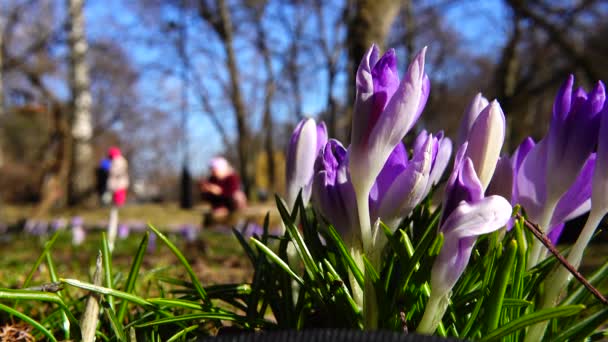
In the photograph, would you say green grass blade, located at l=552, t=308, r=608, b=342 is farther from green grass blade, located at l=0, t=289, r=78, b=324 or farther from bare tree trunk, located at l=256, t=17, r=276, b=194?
bare tree trunk, located at l=256, t=17, r=276, b=194

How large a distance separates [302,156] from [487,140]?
391mm

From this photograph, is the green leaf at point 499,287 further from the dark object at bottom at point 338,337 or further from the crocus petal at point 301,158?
the crocus petal at point 301,158

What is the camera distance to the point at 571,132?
0.87 meters

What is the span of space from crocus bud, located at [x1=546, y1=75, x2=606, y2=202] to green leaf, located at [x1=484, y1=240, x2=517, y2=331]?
18 centimetres

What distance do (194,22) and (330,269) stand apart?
18148mm

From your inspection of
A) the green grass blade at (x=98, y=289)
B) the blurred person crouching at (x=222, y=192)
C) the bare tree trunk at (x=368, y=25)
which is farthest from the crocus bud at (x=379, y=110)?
the blurred person crouching at (x=222, y=192)

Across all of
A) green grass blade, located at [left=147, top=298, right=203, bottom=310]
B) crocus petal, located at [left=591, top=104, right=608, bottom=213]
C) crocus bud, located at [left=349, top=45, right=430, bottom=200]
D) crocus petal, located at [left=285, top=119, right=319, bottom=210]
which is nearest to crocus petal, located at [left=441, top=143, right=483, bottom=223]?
crocus bud, located at [left=349, top=45, right=430, bottom=200]

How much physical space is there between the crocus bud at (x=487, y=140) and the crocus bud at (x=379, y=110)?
10cm

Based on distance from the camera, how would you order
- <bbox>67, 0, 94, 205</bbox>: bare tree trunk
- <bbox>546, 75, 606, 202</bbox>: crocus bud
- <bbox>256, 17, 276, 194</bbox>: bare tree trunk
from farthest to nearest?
<bbox>256, 17, 276, 194</bbox>: bare tree trunk → <bbox>67, 0, 94, 205</bbox>: bare tree trunk → <bbox>546, 75, 606, 202</bbox>: crocus bud

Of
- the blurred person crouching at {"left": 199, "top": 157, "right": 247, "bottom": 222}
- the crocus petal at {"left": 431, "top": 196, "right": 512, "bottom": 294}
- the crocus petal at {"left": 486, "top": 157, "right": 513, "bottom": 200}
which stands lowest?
the blurred person crouching at {"left": 199, "top": 157, "right": 247, "bottom": 222}

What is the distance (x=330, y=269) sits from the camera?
3.08ft

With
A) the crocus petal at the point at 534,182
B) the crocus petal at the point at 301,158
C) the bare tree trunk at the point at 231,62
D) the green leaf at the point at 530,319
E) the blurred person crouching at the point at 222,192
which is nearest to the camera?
the green leaf at the point at 530,319

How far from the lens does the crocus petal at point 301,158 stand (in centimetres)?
107

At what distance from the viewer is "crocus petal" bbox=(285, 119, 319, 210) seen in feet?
3.50
